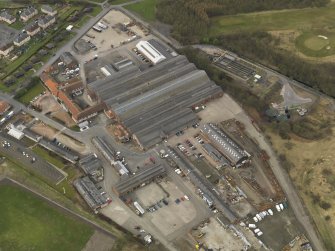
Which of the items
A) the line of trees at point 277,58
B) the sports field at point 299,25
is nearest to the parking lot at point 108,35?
the line of trees at point 277,58

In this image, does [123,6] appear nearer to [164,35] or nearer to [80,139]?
[164,35]

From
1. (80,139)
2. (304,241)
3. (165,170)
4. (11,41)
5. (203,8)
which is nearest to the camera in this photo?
(304,241)

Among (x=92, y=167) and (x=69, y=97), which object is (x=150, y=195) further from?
(x=69, y=97)

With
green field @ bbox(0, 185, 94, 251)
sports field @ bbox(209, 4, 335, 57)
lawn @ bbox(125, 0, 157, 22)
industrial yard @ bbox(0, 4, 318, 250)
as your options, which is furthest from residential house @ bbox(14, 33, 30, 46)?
sports field @ bbox(209, 4, 335, 57)

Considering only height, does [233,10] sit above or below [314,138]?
above

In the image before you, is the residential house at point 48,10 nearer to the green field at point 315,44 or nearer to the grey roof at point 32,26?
the grey roof at point 32,26

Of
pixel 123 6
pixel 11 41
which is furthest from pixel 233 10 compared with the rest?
pixel 11 41
